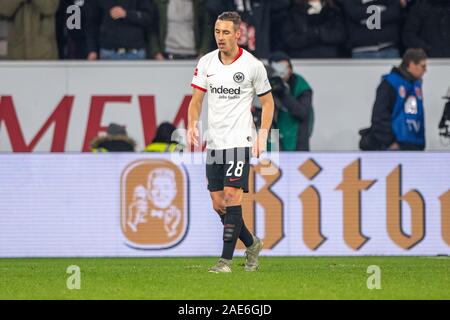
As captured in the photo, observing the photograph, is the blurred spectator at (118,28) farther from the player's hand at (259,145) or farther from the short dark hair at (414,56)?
the player's hand at (259,145)

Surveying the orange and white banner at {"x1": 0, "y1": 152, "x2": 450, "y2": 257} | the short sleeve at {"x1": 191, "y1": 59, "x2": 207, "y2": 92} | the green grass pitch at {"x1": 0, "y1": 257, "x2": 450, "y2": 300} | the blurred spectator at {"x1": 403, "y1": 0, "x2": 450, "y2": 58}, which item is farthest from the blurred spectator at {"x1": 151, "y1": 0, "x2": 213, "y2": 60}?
the short sleeve at {"x1": 191, "y1": 59, "x2": 207, "y2": 92}

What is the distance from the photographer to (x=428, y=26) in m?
16.9

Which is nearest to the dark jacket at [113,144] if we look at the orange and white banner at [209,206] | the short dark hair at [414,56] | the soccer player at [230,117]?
the orange and white banner at [209,206]

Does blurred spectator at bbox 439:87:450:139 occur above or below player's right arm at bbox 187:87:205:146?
below

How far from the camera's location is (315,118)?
16.8 m

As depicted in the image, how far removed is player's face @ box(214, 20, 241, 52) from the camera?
10867 mm

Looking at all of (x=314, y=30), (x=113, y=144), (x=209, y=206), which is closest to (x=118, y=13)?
(x=113, y=144)

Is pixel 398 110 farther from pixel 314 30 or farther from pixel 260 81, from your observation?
pixel 260 81

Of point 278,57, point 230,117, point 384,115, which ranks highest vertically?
point 278,57

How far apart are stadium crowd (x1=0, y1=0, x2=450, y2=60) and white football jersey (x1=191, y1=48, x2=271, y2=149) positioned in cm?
553

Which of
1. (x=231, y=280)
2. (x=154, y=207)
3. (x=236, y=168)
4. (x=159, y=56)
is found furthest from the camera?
(x=159, y=56)

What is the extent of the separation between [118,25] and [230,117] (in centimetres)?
595

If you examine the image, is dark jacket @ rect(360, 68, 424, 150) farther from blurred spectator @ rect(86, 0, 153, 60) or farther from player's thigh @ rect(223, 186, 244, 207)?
player's thigh @ rect(223, 186, 244, 207)

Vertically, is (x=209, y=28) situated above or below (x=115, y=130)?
above
